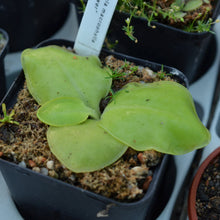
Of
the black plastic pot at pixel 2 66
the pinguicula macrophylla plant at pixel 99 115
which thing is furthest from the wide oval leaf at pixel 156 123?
the black plastic pot at pixel 2 66

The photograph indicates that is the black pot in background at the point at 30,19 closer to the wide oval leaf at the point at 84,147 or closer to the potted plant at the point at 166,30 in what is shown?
the potted plant at the point at 166,30

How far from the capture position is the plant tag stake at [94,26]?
0.81m

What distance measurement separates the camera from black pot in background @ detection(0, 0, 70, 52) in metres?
1.16

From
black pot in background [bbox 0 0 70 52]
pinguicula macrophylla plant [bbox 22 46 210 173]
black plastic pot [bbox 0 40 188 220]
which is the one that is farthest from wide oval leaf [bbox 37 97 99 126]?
black pot in background [bbox 0 0 70 52]

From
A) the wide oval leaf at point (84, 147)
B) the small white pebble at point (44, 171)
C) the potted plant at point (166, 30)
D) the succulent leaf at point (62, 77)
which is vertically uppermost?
the potted plant at point (166, 30)

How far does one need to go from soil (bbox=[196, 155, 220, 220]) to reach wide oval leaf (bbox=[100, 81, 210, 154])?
0.28 m

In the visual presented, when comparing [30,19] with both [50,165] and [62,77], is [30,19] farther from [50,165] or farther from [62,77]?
[50,165]

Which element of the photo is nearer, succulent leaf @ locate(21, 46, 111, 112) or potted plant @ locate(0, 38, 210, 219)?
potted plant @ locate(0, 38, 210, 219)

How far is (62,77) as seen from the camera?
0.76 metres

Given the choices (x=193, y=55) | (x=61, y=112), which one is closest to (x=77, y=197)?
(x=61, y=112)

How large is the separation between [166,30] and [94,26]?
0.25m

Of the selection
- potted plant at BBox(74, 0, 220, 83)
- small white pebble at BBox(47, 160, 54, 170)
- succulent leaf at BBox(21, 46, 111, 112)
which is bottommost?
small white pebble at BBox(47, 160, 54, 170)

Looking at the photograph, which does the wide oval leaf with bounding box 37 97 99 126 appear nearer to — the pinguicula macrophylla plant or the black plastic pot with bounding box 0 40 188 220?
the pinguicula macrophylla plant

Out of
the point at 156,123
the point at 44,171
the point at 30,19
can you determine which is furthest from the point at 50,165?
the point at 30,19
